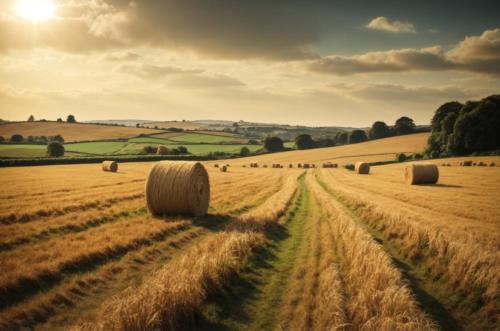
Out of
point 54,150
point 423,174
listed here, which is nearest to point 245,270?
point 423,174

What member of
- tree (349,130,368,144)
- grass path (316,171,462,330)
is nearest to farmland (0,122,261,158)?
tree (349,130,368,144)

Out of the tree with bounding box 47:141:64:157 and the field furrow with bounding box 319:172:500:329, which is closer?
the field furrow with bounding box 319:172:500:329

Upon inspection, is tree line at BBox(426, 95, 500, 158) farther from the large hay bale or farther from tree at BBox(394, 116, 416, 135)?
tree at BBox(394, 116, 416, 135)

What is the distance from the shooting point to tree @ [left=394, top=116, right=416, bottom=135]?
12438 cm

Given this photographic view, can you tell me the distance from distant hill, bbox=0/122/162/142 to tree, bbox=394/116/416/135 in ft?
298

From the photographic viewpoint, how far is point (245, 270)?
9.00 meters

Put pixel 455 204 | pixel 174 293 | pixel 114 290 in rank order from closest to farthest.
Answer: pixel 174 293 → pixel 114 290 → pixel 455 204

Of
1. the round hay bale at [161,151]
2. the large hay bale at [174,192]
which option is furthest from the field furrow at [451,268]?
the round hay bale at [161,151]

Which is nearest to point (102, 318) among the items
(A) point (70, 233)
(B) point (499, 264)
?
(A) point (70, 233)

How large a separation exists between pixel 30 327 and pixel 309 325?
15.9ft

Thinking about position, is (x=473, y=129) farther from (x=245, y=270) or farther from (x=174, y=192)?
(x=245, y=270)

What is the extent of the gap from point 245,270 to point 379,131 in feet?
423

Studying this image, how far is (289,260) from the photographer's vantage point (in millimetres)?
9977

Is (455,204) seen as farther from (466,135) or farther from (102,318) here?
(466,135)
